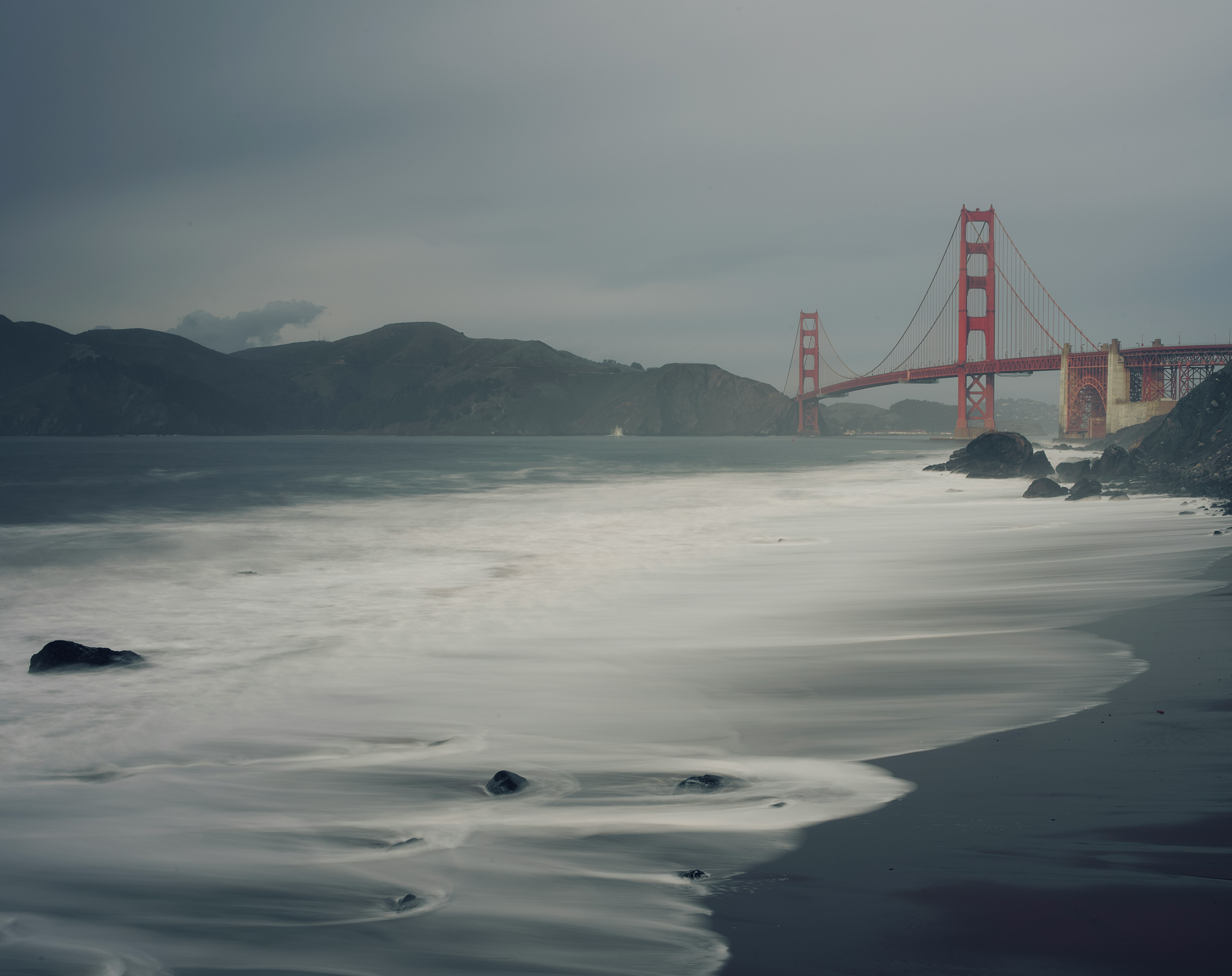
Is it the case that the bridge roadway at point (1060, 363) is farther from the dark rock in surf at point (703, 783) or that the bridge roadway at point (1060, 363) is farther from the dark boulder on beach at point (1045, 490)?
the dark rock in surf at point (703, 783)

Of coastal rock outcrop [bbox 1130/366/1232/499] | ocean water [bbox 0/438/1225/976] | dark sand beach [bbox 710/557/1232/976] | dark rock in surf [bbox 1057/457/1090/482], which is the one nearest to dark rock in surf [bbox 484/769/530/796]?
ocean water [bbox 0/438/1225/976]

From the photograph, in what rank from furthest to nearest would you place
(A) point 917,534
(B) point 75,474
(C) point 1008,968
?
(B) point 75,474, (A) point 917,534, (C) point 1008,968

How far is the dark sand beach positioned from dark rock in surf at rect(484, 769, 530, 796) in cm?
130

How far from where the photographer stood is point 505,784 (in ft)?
13.0

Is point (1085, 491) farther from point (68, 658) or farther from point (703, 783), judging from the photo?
point (68, 658)

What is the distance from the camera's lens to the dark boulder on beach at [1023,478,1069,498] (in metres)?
21.9

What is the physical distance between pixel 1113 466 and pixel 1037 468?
5434 millimetres

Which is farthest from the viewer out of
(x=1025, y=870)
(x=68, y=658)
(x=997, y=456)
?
(x=997, y=456)

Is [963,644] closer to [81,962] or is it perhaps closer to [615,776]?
[615,776]

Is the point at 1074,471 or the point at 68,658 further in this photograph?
the point at 1074,471

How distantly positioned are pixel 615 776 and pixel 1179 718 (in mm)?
2597

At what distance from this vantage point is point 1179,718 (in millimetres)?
4250

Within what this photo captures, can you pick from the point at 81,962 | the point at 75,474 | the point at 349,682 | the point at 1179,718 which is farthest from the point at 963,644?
the point at 75,474

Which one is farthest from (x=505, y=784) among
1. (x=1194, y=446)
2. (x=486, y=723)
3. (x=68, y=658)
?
(x=1194, y=446)
